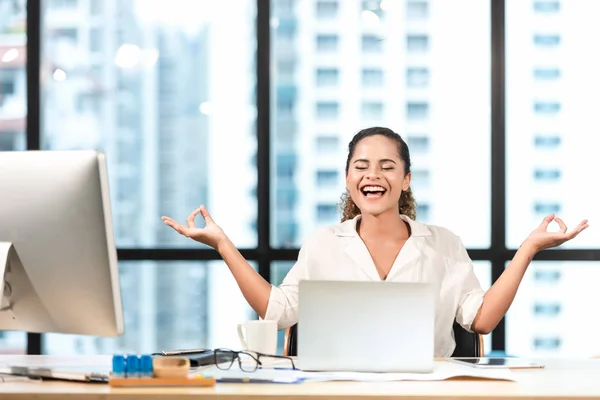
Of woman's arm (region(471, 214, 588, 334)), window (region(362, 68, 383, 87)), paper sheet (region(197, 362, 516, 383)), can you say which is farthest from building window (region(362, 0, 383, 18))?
paper sheet (region(197, 362, 516, 383))

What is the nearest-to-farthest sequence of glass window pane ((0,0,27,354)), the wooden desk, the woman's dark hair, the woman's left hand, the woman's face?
the wooden desk, the woman's left hand, the woman's face, the woman's dark hair, glass window pane ((0,0,27,354))

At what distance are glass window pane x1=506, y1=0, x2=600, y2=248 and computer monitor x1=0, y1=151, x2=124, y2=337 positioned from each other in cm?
271

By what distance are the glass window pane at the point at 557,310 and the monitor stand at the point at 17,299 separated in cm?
273

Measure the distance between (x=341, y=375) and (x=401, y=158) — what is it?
1.10 meters

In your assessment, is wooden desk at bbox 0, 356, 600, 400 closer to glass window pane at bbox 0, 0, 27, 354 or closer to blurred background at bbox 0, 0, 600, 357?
blurred background at bbox 0, 0, 600, 357

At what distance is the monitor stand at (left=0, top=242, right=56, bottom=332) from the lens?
169 centimetres

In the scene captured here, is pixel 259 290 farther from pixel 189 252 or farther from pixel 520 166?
pixel 520 166

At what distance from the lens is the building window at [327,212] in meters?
4.05

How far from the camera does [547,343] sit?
4.01m

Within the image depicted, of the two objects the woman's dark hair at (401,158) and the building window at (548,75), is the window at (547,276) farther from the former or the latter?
the woman's dark hair at (401,158)

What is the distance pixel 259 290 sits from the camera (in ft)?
7.93

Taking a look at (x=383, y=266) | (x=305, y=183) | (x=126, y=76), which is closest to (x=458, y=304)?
(x=383, y=266)

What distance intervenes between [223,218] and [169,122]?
0.53 m

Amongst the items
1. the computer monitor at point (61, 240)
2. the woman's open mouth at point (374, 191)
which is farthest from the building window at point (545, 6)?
the computer monitor at point (61, 240)
